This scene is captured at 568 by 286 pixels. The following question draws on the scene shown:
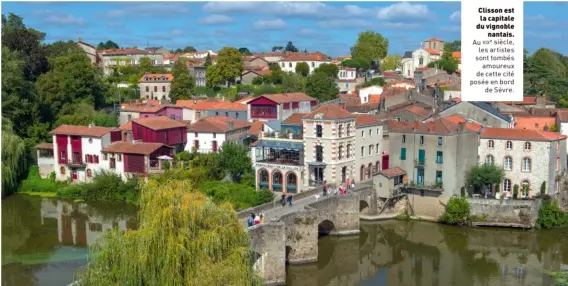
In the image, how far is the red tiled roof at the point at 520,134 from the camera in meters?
37.0

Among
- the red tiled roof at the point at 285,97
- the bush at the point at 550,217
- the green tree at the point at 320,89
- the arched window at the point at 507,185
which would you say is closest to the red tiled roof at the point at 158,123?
the red tiled roof at the point at 285,97

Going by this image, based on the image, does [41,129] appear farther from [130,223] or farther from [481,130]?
[481,130]

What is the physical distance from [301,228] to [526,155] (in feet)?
52.1

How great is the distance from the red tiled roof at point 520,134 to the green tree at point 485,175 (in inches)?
76.7

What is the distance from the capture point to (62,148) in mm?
47969

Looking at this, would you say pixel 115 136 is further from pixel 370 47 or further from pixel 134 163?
pixel 370 47

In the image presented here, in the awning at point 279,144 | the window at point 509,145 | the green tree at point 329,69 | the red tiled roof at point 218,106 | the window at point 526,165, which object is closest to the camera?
the window at point 526,165

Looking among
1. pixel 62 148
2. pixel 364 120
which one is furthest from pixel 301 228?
pixel 62 148

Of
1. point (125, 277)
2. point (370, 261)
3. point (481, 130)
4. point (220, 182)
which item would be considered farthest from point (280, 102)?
point (125, 277)

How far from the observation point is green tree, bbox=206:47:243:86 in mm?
77562

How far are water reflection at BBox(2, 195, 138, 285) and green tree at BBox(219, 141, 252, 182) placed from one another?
6807 mm

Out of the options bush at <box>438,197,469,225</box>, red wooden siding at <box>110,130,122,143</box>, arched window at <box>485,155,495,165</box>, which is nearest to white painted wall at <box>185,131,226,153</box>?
red wooden siding at <box>110,130,122,143</box>

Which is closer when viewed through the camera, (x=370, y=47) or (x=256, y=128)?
(x=256, y=128)

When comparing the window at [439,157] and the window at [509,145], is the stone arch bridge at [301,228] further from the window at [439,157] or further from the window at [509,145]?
the window at [509,145]
